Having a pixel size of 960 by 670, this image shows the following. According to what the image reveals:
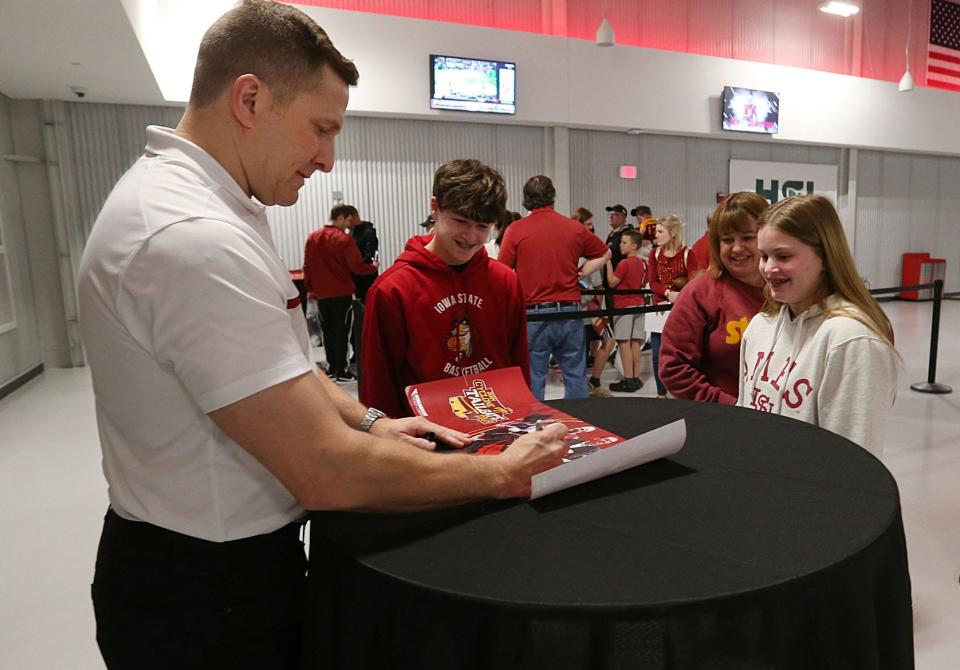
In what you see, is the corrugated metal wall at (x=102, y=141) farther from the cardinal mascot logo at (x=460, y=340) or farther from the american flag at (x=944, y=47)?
the american flag at (x=944, y=47)

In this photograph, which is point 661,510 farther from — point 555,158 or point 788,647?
point 555,158

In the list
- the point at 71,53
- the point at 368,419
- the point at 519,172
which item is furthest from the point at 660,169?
the point at 368,419

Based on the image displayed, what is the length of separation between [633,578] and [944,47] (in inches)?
588

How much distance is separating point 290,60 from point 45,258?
7339mm

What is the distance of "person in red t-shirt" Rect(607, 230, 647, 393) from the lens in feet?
17.9

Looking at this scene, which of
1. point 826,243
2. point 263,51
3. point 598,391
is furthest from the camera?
point 598,391

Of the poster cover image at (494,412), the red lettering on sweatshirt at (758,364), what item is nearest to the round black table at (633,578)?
the poster cover image at (494,412)

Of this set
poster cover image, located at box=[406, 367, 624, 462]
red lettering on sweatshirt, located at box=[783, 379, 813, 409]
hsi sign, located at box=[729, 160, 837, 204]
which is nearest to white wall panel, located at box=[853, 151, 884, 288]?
hsi sign, located at box=[729, 160, 837, 204]

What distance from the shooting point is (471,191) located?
1949mm

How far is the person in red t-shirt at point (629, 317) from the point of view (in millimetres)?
5449

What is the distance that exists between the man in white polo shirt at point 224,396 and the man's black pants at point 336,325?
488cm

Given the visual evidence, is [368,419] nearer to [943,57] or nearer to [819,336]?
[819,336]

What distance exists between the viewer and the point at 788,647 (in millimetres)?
776

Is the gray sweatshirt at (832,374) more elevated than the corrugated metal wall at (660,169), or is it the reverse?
the corrugated metal wall at (660,169)
